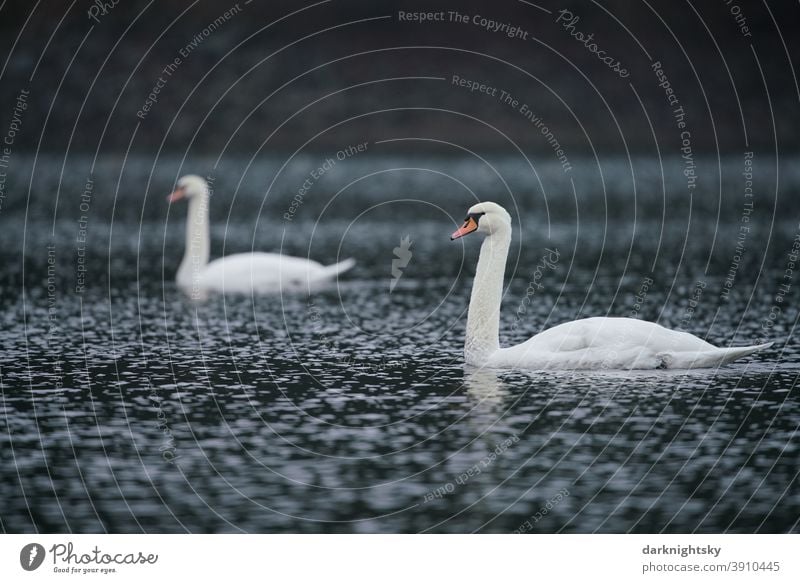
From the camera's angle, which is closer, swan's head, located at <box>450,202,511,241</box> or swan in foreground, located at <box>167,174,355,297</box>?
swan's head, located at <box>450,202,511,241</box>

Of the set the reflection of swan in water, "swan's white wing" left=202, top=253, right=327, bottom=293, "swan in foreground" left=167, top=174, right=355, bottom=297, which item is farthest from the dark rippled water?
"swan's white wing" left=202, top=253, right=327, bottom=293

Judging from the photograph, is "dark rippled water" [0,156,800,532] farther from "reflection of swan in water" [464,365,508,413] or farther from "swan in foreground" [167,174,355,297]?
"swan in foreground" [167,174,355,297]

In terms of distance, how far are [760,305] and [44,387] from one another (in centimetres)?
1362

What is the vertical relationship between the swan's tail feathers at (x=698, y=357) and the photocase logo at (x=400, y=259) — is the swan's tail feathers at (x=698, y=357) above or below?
below

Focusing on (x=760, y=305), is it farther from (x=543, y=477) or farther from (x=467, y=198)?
(x=467, y=198)

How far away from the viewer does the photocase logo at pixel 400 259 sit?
31.3 m

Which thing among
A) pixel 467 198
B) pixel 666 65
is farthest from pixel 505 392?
pixel 666 65

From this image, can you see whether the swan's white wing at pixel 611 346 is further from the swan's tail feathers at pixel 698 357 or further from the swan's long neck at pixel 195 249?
the swan's long neck at pixel 195 249

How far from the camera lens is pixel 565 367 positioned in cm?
1870

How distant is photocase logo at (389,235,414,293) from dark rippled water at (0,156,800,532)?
2.38 feet
